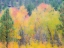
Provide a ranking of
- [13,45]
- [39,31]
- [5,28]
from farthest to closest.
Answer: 1. [39,31]
2. [13,45]
3. [5,28]

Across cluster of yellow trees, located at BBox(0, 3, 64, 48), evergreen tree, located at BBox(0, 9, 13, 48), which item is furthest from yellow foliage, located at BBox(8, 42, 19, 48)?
evergreen tree, located at BBox(0, 9, 13, 48)

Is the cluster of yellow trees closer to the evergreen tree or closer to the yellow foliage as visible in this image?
the yellow foliage

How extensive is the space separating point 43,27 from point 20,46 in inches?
134

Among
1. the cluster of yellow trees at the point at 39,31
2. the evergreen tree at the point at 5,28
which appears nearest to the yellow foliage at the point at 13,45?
the cluster of yellow trees at the point at 39,31

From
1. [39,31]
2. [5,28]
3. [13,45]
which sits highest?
[5,28]

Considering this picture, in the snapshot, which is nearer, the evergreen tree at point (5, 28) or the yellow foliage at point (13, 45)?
the evergreen tree at point (5, 28)

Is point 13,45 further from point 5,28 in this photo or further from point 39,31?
point 39,31

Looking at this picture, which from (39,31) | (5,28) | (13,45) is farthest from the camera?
(39,31)

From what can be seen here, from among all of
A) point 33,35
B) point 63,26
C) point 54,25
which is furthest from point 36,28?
point 63,26

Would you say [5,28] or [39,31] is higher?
[5,28]

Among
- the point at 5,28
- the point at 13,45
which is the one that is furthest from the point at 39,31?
the point at 5,28

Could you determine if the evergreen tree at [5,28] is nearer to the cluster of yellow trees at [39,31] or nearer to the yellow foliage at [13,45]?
the yellow foliage at [13,45]

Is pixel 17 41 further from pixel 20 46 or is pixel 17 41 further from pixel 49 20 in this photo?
pixel 49 20

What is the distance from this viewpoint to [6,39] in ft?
69.9
